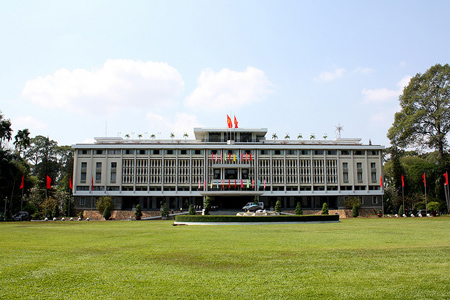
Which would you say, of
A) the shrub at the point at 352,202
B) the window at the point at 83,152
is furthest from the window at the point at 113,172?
the shrub at the point at 352,202

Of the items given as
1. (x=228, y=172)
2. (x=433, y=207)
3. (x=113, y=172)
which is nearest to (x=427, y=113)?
(x=433, y=207)

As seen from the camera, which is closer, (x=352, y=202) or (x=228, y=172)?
(x=352, y=202)

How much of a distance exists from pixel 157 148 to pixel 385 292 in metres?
73.7

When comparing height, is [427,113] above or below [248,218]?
above

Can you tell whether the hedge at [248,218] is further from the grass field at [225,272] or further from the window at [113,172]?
the window at [113,172]

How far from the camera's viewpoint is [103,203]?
2872 inches

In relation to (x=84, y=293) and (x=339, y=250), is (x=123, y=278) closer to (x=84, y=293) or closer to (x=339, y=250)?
(x=84, y=293)

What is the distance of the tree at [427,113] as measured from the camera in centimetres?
6662

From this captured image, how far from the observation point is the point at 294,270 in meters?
12.1

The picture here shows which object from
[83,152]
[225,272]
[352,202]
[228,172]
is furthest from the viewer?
[228,172]

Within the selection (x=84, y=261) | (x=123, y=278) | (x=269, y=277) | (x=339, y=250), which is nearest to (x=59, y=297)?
(x=123, y=278)

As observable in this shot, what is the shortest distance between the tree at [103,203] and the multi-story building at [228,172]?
494 cm

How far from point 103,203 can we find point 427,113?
198 ft

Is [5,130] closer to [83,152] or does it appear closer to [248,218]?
[83,152]
